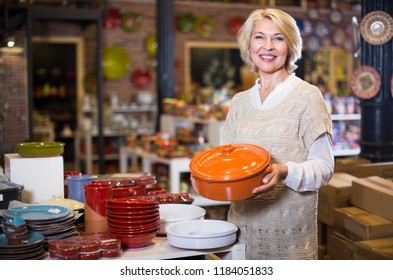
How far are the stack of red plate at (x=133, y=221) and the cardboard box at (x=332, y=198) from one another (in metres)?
1.68

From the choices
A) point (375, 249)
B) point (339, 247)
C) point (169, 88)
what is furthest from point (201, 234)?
point (169, 88)

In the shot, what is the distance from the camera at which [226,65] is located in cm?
1073

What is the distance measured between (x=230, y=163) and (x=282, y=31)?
51 centimetres

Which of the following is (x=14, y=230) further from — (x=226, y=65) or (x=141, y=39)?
(x=226, y=65)

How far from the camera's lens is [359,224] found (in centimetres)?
307

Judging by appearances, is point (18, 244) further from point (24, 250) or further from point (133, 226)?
point (133, 226)

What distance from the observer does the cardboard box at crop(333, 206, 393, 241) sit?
298 centimetres

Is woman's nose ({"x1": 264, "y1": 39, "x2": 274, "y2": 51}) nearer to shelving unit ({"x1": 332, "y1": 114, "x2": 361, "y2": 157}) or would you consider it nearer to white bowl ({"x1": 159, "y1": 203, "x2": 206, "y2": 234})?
white bowl ({"x1": 159, "y1": 203, "x2": 206, "y2": 234})

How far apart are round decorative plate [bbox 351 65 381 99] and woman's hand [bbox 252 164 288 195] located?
7.22ft

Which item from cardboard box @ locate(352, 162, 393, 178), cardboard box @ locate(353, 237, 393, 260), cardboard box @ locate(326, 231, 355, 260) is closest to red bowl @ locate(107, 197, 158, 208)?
cardboard box @ locate(353, 237, 393, 260)

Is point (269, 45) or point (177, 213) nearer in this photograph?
point (269, 45)

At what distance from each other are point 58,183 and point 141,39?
749cm

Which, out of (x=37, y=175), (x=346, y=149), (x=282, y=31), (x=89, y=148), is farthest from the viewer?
(x=89, y=148)
